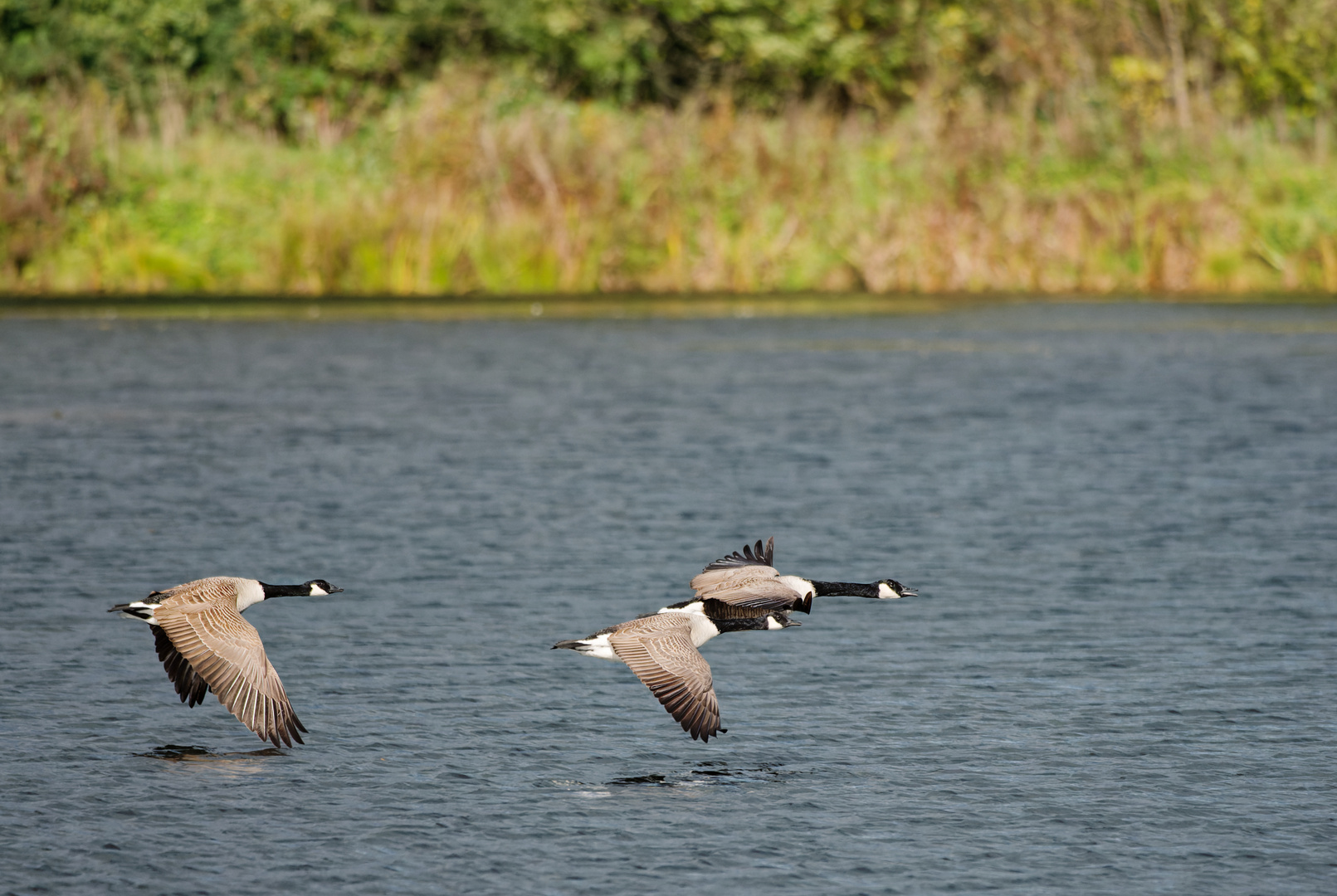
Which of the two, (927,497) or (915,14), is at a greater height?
(915,14)

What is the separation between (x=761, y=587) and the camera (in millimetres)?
9289

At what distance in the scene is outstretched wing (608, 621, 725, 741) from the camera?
791 centimetres

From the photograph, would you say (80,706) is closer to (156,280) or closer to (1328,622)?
(1328,622)

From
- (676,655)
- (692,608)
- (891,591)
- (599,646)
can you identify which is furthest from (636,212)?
(676,655)

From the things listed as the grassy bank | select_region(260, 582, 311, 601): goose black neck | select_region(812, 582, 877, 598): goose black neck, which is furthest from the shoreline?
select_region(812, 582, 877, 598): goose black neck

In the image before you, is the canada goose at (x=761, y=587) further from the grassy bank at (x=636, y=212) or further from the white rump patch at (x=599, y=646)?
the grassy bank at (x=636, y=212)

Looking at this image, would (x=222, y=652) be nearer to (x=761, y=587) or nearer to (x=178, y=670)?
(x=178, y=670)

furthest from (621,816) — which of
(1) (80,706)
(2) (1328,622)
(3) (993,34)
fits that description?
(3) (993,34)

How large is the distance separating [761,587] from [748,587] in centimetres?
6

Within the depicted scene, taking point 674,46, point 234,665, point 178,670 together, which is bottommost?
point 178,670

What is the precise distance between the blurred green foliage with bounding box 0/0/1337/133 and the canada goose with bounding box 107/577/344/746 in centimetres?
3207

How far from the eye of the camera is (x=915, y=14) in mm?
47406

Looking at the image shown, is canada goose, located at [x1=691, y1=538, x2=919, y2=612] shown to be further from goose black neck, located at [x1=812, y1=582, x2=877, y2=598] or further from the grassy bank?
the grassy bank

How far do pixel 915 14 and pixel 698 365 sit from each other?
2428 cm
